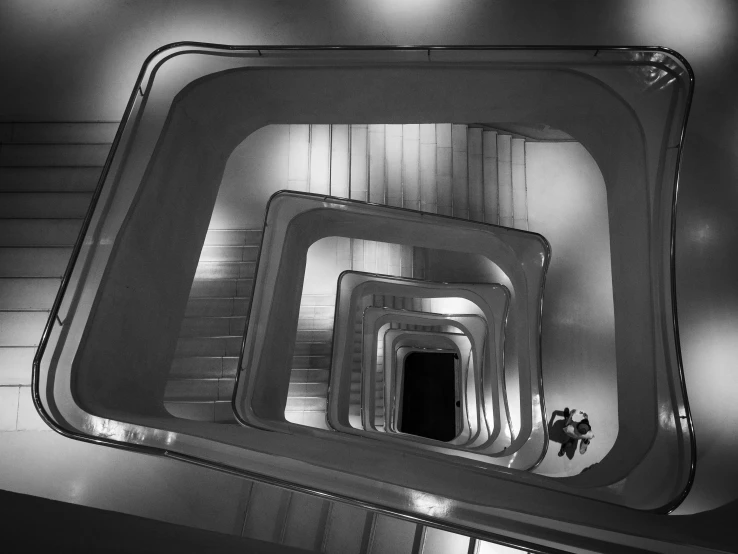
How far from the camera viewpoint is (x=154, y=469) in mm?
2789

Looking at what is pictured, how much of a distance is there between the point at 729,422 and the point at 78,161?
5778mm

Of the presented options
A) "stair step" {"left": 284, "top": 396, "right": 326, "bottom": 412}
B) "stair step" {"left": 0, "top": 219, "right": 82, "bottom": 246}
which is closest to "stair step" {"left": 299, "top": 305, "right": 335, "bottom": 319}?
"stair step" {"left": 284, "top": 396, "right": 326, "bottom": 412}

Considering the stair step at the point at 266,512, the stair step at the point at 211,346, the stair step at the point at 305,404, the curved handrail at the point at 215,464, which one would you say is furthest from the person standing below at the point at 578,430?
the stair step at the point at 266,512

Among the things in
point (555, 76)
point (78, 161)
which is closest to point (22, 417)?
point (78, 161)

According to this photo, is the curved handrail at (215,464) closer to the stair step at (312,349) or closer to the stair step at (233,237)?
the stair step at (233,237)

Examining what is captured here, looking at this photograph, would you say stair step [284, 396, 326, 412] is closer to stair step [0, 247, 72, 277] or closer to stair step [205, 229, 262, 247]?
stair step [205, 229, 262, 247]

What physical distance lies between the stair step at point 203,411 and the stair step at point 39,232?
158 centimetres

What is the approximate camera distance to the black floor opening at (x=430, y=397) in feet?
40.0

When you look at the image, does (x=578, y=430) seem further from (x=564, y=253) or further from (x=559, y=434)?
(x=564, y=253)

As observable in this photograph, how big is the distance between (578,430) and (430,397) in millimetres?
6014

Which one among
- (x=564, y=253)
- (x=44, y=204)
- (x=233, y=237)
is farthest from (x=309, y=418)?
(x=564, y=253)

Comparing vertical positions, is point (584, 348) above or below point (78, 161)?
below

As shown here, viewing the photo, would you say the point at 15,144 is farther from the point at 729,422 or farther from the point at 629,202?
the point at 729,422

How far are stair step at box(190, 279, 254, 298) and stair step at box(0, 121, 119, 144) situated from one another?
1589 mm
